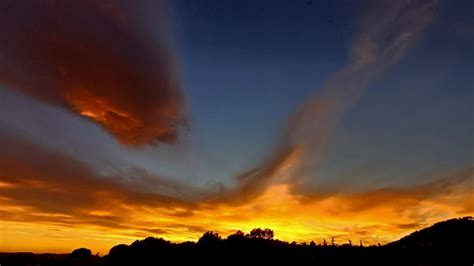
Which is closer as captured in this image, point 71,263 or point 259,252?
point 259,252

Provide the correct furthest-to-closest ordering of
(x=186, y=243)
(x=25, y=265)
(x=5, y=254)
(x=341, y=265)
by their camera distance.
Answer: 1. (x=5, y=254)
2. (x=25, y=265)
3. (x=186, y=243)
4. (x=341, y=265)

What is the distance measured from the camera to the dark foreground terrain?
3662 cm

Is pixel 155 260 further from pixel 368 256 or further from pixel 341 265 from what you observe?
pixel 368 256

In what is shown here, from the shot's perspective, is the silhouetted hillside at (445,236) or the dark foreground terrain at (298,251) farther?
the silhouetted hillside at (445,236)

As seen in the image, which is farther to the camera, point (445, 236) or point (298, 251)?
point (298, 251)

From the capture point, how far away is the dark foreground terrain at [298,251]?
3662 cm

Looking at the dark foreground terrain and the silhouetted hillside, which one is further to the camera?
the silhouetted hillside

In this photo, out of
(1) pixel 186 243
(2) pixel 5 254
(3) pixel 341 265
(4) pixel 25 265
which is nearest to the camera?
(3) pixel 341 265

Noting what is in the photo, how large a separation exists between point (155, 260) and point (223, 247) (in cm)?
721

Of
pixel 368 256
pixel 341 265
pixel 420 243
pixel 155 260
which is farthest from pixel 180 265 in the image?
pixel 420 243

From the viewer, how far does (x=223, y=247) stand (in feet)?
137

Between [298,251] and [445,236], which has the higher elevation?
[445,236]

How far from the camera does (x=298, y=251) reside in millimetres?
41812

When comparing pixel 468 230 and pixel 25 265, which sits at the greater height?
pixel 468 230
